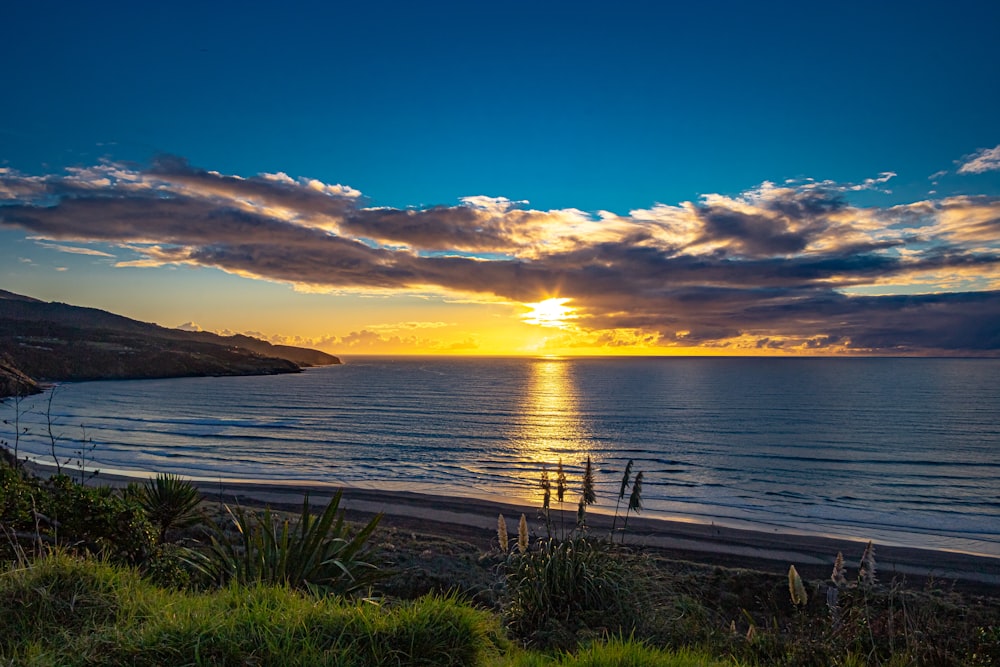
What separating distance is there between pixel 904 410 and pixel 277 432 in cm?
5407

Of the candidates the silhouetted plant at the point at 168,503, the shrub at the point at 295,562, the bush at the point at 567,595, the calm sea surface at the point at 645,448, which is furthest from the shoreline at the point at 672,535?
the shrub at the point at 295,562

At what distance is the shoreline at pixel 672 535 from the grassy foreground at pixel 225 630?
8251mm

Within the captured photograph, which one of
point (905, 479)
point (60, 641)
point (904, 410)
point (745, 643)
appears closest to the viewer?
point (60, 641)

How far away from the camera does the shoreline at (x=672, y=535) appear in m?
14.9

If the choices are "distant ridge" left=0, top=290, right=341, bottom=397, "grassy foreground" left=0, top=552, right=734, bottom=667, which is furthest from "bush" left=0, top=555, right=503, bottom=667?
"distant ridge" left=0, top=290, right=341, bottom=397

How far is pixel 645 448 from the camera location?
37344mm

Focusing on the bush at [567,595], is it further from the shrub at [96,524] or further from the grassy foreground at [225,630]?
the shrub at [96,524]

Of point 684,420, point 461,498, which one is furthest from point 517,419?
point 461,498

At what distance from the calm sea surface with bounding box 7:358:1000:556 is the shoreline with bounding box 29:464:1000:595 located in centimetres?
183

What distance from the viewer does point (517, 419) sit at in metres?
53.3

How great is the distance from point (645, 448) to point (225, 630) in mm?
35686

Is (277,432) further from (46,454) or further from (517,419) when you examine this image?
(517,419)

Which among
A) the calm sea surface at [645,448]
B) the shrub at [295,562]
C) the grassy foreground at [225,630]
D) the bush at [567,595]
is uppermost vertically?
the grassy foreground at [225,630]

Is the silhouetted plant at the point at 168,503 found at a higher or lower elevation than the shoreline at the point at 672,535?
higher
